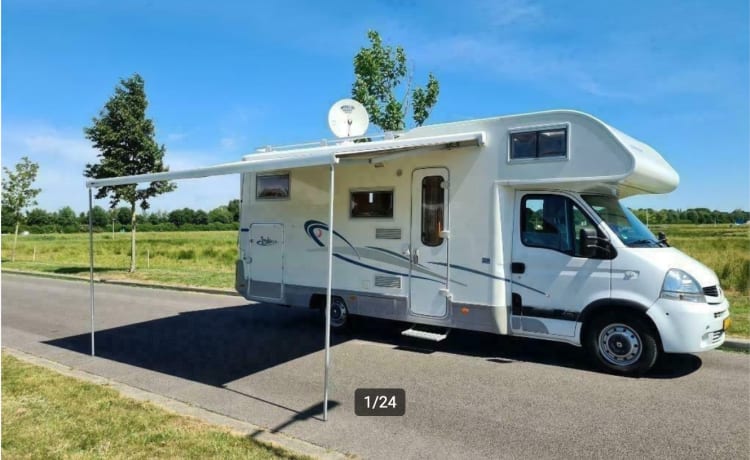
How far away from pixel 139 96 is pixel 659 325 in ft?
60.3

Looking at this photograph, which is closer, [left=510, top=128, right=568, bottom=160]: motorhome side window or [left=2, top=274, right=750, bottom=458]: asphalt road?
[left=2, top=274, right=750, bottom=458]: asphalt road

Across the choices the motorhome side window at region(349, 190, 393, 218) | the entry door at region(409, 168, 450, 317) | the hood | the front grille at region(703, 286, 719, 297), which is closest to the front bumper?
the front grille at region(703, 286, 719, 297)

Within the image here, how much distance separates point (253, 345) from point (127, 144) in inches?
520

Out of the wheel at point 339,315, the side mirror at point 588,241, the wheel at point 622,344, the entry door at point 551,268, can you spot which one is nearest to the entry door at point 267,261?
the wheel at point 339,315

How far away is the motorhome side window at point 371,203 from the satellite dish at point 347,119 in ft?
4.91

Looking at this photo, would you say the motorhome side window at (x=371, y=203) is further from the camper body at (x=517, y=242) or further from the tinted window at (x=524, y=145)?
the tinted window at (x=524, y=145)

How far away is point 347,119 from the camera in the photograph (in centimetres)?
903

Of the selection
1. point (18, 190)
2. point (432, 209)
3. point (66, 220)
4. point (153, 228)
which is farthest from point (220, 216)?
point (432, 209)

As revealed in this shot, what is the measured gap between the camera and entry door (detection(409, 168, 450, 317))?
7.12 m

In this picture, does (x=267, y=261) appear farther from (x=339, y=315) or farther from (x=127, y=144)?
(x=127, y=144)

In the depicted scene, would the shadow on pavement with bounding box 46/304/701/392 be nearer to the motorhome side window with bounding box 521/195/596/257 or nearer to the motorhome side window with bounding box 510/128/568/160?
the motorhome side window with bounding box 521/195/596/257

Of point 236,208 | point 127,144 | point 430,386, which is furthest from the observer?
point 236,208

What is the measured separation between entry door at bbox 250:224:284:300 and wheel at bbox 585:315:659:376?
5010 millimetres

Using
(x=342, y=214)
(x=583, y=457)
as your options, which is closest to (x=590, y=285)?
(x=583, y=457)
